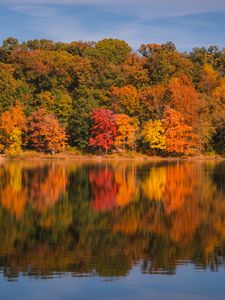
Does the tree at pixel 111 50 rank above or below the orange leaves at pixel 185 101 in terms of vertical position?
above

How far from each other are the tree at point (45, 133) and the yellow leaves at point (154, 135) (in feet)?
27.4

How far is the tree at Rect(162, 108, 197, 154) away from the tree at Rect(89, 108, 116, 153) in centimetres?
546

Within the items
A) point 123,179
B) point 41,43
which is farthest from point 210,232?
point 41,43

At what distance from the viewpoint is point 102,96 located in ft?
218

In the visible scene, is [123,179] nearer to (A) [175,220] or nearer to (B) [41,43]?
(A) [175,220]

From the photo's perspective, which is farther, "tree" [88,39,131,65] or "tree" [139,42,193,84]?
"tree" [88,39,131,65]

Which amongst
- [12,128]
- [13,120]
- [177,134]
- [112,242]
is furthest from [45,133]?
[112,242]

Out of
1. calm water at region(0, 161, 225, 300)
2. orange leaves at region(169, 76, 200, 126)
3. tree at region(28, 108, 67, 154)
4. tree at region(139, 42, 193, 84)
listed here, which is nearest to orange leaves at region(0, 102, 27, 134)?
tree at region(28, 108, 67, 154)

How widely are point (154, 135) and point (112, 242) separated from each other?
145ft

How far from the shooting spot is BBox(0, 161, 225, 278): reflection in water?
42.3 ft

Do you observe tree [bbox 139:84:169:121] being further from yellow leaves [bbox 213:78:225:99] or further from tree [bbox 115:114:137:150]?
yellow leaves [bbox 213:78:225:99]

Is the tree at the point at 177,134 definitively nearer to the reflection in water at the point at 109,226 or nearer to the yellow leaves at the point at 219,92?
the yellow leaves at the point at 219,92

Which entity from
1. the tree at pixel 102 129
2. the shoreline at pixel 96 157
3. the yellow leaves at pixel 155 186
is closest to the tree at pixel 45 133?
the shoreline at pixel 96 157

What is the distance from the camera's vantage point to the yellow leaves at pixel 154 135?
2323 inches
